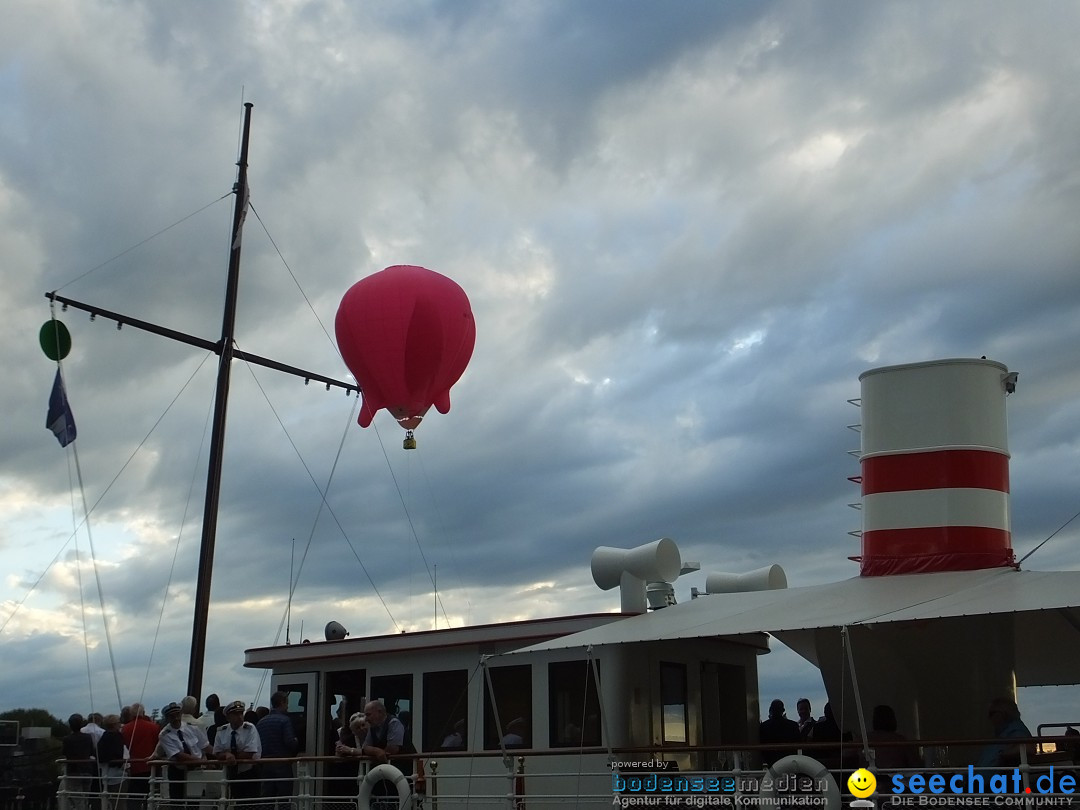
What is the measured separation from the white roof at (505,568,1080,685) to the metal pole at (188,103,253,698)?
7824 millimetres

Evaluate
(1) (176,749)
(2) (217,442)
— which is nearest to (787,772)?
(1) (176,749)

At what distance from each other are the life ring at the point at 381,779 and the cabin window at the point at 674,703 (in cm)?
339

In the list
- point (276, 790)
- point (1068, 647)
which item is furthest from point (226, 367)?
point (1068, 647)

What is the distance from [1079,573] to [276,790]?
9592 mm

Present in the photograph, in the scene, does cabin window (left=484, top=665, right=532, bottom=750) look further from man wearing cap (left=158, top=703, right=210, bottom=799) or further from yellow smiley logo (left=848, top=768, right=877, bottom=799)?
yellow smiley logo (left=848, top=768, right=877, bottom=799)

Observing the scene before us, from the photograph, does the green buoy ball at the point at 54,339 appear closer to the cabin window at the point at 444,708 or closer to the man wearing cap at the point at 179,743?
the man wearing cap at the point at 179,743

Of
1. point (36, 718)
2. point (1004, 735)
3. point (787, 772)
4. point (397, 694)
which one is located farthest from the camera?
point (36, 718)

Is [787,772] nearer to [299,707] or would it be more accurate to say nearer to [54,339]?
[299,707]

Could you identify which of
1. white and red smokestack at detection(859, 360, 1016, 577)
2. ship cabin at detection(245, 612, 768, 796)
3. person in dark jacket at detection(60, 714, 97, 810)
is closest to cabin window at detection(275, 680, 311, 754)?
ship cabin at detection(245, 612, 768, 796)

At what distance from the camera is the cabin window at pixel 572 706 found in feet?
44.4

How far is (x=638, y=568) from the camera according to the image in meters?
14.8

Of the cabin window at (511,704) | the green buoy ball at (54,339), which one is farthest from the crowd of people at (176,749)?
the green buoy ball at (54,339)

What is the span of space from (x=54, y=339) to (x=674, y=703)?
1219 cm

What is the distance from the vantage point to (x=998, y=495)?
13.5m
